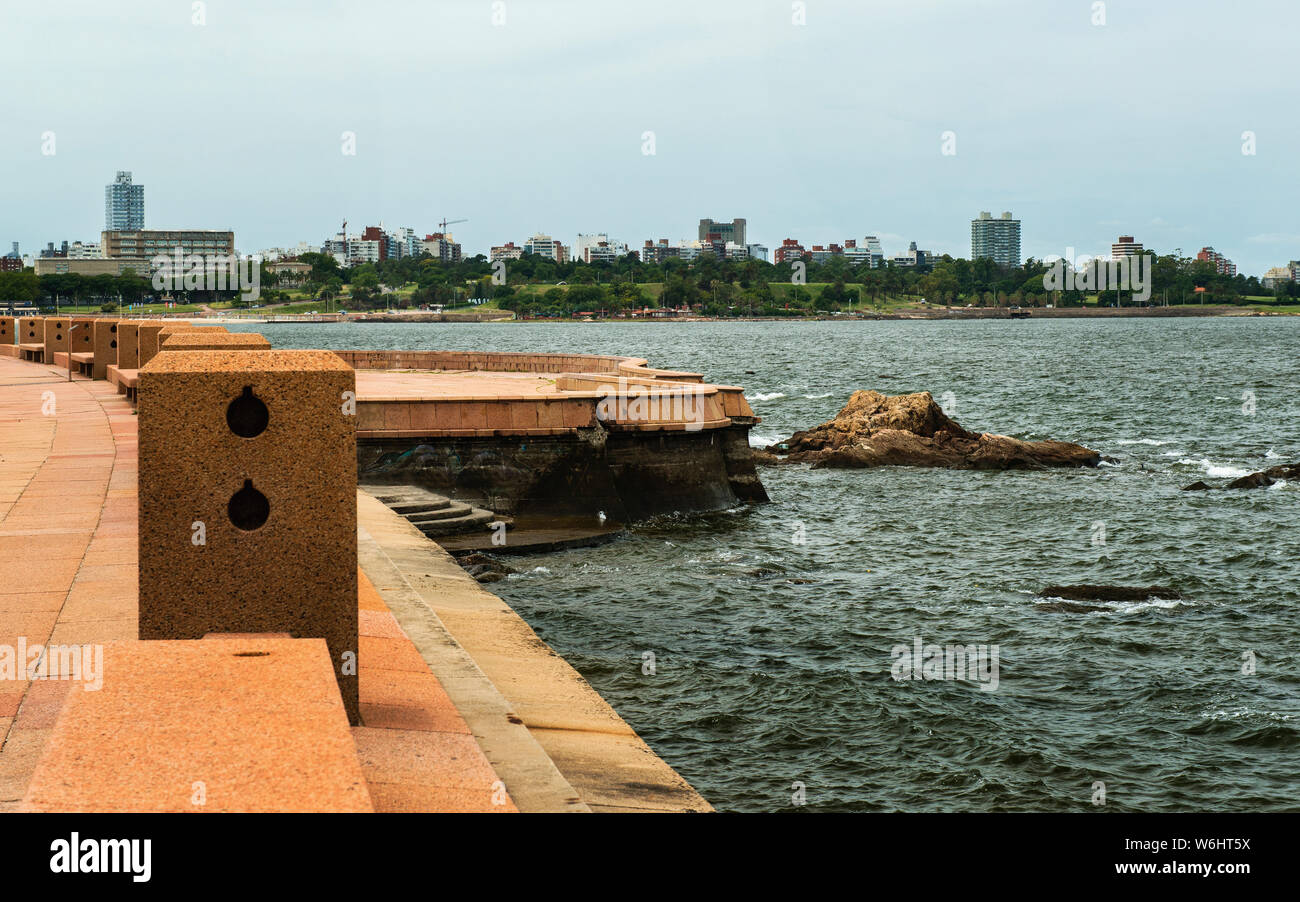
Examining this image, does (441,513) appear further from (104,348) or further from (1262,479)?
(1262,479)

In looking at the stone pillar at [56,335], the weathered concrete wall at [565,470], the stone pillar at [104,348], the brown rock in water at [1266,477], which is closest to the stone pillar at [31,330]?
the stone pillar at [56,335]

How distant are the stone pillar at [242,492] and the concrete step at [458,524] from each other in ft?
44.1

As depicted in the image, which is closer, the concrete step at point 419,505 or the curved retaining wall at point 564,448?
the concrete step at point 419,505

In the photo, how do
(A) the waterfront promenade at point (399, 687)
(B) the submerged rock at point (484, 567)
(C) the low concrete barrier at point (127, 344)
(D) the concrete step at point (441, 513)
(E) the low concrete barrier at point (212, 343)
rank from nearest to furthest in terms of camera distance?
(A) the waterfront promenade at point (399, 687) → (E) the low concrete barrier at point (212, 343) → (B) the submerged rock at point (484, 567) → (D) the concrete step at point (441, 513) → (C) the low concrete barrier at point (127, 344)

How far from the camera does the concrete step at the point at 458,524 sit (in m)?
19.4

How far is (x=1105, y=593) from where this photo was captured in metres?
18.8

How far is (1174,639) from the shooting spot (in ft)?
53.8

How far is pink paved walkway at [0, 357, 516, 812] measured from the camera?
5238mm

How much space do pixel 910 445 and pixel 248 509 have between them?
31.1 m

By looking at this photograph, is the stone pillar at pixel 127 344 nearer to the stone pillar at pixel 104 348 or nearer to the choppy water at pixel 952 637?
the stone pillar at pixel 104 348

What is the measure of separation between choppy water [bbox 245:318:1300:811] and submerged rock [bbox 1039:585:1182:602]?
39 centimetres

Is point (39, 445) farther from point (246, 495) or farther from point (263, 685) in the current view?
point (263, 685)

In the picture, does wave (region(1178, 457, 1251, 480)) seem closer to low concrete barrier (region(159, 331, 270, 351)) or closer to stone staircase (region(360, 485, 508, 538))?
stone staircase (region(360, 485, 508, 538))

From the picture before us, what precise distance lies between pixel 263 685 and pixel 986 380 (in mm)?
75384
